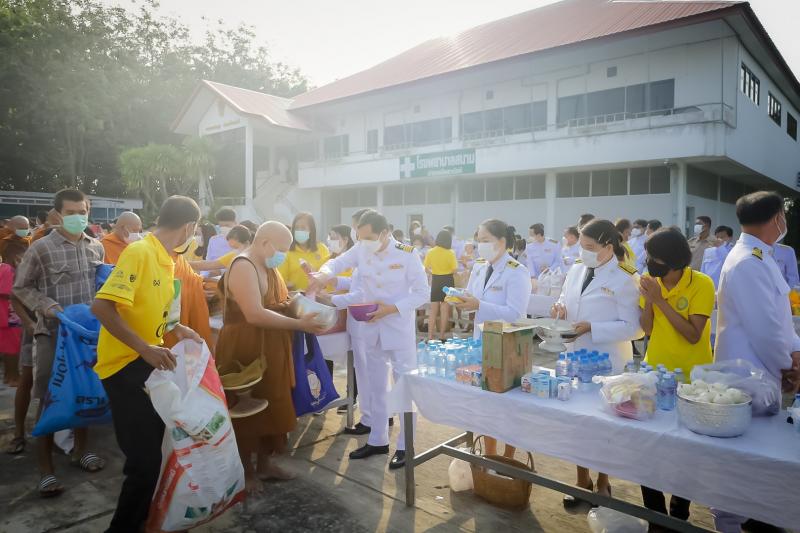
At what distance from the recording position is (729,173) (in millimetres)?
20078

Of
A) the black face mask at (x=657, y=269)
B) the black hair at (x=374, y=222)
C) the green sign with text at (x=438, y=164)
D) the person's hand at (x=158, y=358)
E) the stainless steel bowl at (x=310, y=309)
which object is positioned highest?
the green sign with text at (x=438, y=164)

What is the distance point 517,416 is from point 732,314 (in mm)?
1334

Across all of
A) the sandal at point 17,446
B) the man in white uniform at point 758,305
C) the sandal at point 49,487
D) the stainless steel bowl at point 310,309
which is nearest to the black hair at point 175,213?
the stainless steel bowl at point 310,309

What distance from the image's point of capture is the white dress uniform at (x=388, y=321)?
14.2 feet

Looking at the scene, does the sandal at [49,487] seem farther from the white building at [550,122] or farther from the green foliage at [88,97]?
the green foliage at [88,97]

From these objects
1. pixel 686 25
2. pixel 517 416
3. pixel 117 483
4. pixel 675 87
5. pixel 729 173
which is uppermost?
pixel 686 25

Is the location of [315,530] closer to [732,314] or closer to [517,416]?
[517,416]

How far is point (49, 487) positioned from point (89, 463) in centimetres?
44

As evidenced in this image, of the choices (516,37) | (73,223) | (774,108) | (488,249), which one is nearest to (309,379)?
(488,249)

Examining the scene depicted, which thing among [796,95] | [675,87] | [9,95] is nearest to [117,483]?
[675,87]

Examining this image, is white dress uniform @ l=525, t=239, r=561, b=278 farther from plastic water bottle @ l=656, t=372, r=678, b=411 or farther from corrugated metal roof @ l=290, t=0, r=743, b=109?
corrugated metal roof @ l=290, t=0, r=743, b=109

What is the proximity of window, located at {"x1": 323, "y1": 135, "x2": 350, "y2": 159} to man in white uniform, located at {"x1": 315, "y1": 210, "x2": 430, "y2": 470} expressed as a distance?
22.3 meters

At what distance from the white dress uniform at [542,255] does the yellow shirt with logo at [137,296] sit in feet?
28.3

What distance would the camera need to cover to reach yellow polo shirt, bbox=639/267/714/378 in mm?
2924
